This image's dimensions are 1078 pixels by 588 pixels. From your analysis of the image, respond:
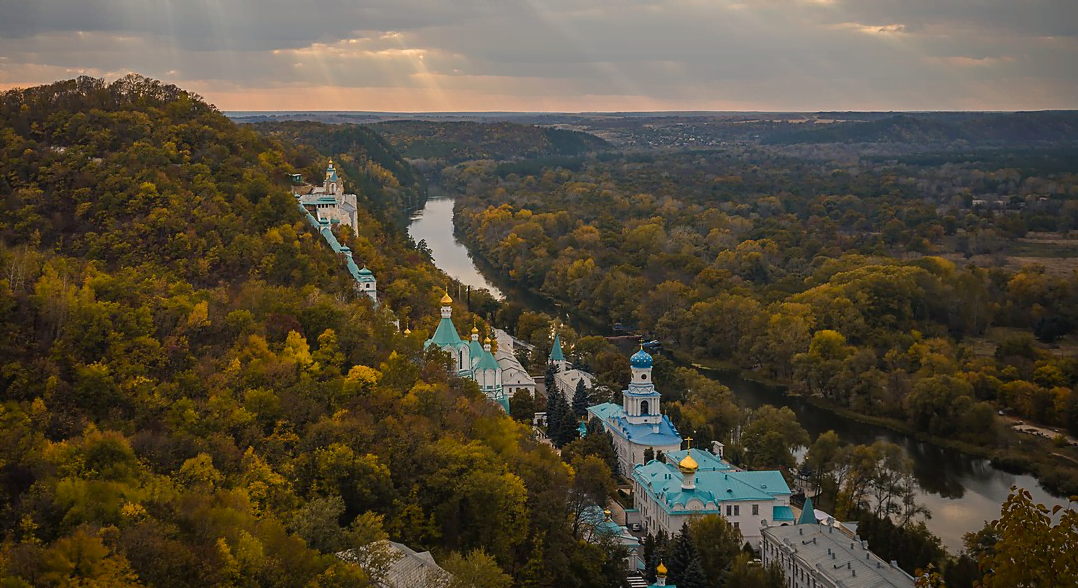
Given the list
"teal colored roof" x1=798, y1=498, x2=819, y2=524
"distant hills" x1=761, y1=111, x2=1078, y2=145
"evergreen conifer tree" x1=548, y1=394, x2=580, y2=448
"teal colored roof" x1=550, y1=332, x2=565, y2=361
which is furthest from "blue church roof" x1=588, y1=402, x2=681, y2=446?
"distant hills" x1=761, y1=111, x2=1078, y2=145

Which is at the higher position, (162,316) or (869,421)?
(162,316)

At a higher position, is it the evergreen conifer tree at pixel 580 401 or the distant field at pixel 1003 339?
the evergreen conifer tree at pixel 580 401

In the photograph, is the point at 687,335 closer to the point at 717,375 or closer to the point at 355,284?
the point at 717,375

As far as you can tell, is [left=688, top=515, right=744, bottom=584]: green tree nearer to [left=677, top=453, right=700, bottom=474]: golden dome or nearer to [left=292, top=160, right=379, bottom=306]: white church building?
[left=677, top=453, right=700, bottom=474]: golden dome

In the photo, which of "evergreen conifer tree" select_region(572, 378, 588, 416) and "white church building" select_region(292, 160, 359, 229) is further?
"white church building" select_region(292, 160, 359, 229)

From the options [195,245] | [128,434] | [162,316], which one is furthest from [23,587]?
[195,245]

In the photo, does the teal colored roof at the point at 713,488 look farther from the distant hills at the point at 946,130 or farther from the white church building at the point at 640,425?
the distant hills at the point at 946,130

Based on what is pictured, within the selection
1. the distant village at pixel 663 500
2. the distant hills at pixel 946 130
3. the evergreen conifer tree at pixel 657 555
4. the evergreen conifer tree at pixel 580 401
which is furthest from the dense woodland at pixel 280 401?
the distant hills at pixel 946 130
